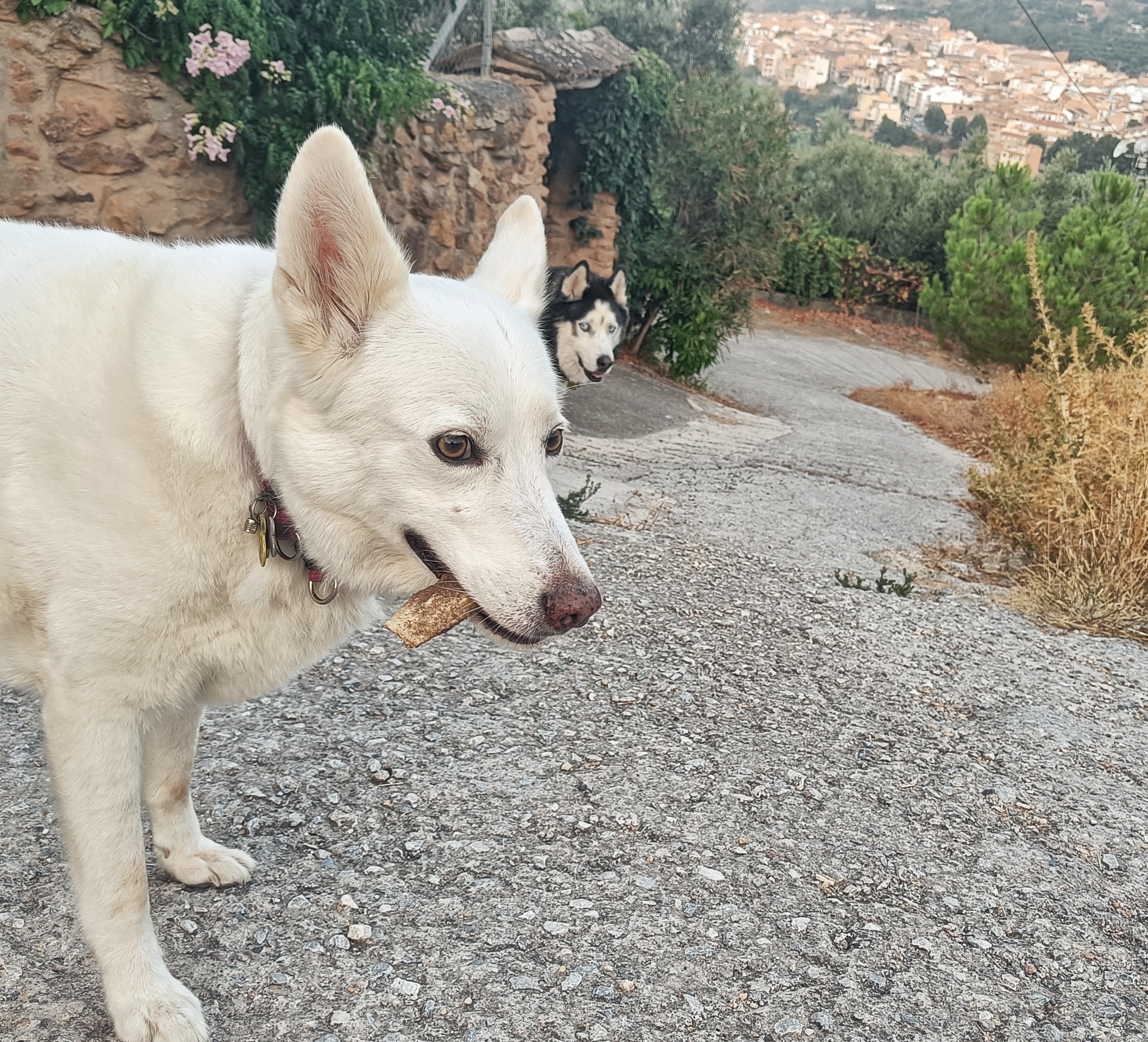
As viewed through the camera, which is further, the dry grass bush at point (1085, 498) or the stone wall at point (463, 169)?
the stone wall at point (463, 169)

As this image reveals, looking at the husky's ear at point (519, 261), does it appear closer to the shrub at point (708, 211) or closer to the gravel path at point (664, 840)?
the gravel path at point (664, 840)

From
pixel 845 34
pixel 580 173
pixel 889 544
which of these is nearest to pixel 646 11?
pixel 580 173

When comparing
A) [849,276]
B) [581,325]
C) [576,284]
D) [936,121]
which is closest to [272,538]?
[581,325]

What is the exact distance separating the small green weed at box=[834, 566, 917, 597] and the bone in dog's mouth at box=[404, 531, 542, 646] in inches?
147

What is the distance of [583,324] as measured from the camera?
9.92 metres

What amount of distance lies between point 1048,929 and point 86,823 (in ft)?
7.97

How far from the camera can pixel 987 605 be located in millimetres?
5438

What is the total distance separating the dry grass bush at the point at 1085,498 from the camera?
17.7ft

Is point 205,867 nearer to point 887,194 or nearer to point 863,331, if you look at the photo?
point 863,331

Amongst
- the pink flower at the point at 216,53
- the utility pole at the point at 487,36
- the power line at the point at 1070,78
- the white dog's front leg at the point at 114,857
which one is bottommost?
the white dog's front leg at the point at 114,857

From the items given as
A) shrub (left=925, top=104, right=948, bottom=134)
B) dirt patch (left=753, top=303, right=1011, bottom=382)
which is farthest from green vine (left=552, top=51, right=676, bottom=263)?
shrub (left=925, top=104, right=948, bottom=134)

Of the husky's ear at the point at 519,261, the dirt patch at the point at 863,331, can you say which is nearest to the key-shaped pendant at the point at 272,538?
the husky's ear at the point at 519,261

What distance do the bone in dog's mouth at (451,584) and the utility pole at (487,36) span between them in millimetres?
9197

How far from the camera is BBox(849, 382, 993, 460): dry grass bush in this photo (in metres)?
12.5
